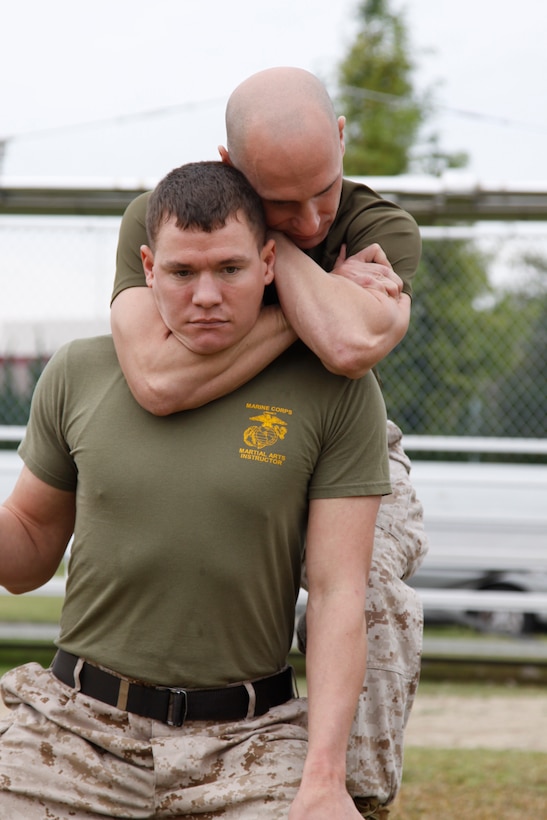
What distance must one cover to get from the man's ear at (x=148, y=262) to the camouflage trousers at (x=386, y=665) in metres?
0.81

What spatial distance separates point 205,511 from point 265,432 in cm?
19

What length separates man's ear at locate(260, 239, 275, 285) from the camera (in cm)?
224

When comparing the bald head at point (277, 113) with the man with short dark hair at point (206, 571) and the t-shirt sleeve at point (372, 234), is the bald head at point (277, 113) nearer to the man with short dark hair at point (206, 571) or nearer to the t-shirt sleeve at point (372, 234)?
the man with short dark hair at point (206, 571)

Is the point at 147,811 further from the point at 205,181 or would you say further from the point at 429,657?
the point at 429,657

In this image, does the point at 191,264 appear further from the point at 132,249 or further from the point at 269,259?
the point at 132,249

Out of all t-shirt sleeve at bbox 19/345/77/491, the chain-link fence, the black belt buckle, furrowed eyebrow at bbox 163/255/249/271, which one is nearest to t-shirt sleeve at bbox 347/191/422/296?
furrowed eyebrow at bbox 163/255/249/271

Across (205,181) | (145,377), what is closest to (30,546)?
(145,377)

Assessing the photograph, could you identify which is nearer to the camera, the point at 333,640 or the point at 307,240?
the point at 333,640

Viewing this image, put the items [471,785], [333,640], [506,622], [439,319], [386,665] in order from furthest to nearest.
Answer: [506,622] < [439,319] < [471,785] < [386,665] < [333,640]

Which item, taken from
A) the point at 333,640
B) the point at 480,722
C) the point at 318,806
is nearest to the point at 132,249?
the point at 333,640

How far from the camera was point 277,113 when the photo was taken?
85.4 inches

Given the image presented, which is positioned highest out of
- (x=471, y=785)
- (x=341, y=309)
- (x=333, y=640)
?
(x=341, y=309)

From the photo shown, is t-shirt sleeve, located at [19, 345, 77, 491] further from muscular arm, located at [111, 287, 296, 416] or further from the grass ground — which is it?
the grass ground

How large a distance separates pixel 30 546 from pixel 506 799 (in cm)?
296
